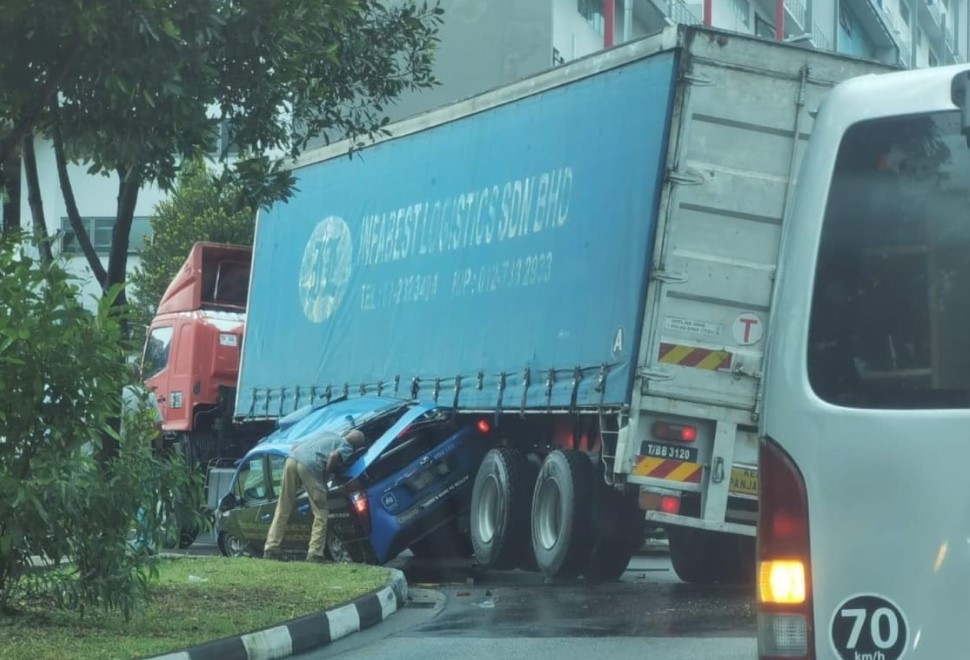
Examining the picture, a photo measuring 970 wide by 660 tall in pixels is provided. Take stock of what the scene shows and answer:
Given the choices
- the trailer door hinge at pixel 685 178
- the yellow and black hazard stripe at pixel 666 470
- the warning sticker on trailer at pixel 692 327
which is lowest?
the yellow and black hazard stripe at pixel 666 470

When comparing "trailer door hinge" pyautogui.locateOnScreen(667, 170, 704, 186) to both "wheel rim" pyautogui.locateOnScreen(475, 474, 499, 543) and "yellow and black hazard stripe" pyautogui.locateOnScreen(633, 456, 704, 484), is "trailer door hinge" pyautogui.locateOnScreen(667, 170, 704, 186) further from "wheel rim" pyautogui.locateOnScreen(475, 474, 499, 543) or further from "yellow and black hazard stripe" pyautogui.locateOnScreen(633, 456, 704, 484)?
"wheel rim" pyautogui.locateOnScreen(475, 474, 499, 543)

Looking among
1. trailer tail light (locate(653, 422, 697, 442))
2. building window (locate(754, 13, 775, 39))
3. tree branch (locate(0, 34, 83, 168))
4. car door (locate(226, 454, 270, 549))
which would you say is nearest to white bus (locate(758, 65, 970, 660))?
tree branch (locate(0, 34, 83, 168))

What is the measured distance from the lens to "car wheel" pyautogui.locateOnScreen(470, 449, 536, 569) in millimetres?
14141

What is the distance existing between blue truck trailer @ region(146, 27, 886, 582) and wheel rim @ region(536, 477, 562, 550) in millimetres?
17

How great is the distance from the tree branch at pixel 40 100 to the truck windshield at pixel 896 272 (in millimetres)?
5706

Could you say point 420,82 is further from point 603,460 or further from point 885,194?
point 885,194

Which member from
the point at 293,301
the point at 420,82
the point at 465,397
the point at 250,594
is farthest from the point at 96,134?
the point at 293,301

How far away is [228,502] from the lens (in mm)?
17078

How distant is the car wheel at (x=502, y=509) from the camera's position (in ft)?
46.4

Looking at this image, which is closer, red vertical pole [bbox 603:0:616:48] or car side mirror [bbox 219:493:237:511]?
car side mirror [bbox 219:493:237:511]

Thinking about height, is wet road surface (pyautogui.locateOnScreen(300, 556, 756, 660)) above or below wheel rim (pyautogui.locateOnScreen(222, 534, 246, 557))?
above

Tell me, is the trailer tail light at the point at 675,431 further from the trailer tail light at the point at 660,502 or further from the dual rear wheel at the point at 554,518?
the dual rear wheel at the point at 554,518

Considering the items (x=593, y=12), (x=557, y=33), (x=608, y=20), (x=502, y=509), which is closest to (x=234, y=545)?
(x=502, y=509)

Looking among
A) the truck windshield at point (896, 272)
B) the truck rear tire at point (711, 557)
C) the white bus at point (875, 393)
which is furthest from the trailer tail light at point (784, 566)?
the truck rear tire at point (711, 557)
